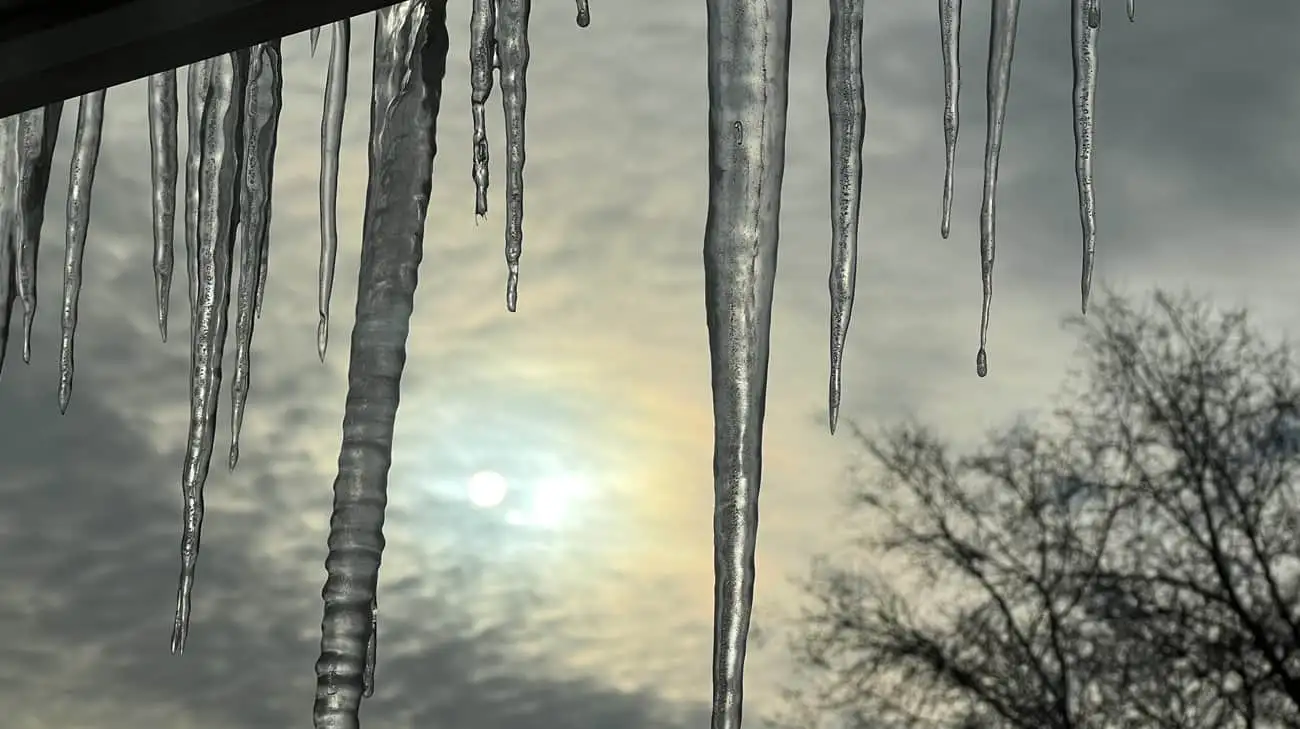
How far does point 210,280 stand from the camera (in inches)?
55.6

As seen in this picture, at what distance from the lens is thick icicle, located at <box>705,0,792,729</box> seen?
992 mm

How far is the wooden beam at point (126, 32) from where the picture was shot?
2.89 ft

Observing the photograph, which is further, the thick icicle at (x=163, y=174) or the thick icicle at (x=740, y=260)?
the thick icicle at (x=163, y=174)

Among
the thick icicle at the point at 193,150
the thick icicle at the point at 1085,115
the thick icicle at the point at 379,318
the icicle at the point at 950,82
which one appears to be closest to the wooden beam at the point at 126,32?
the thick icicle at the point at 379,318

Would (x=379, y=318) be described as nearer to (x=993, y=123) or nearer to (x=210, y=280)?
(x=210, y=280)

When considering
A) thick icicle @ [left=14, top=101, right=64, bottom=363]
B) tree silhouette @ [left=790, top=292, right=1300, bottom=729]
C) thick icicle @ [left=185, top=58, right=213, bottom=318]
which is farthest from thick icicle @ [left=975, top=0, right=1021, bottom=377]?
tree silhouette @ [left=790, top=292, right=1300, bottom=729]

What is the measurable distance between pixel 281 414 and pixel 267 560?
2.17 metres

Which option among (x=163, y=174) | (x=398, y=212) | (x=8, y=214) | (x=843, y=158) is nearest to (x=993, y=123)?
(x=843, y=158)

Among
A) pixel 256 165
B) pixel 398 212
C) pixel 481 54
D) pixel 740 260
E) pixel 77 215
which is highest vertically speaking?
pixel 77 215

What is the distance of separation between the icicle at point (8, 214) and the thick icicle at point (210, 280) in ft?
0.63

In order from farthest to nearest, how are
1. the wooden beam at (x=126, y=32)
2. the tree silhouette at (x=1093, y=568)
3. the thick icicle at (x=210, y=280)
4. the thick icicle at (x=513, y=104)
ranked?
the tree silhouette at (x=1093, y=568)
the thick icicle at (x=210, y=280)
the thick icicle at (x=513, y=104)
the wooden beam at (x=126, y=32)

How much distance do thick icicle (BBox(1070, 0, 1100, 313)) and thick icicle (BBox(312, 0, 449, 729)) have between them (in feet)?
1.92

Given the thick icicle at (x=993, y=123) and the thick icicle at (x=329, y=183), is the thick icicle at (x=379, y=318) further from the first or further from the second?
the thick icicle at (x=993, y=123)

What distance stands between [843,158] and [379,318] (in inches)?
16.5
